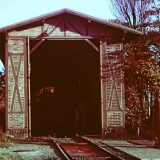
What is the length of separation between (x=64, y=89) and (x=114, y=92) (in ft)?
33.5

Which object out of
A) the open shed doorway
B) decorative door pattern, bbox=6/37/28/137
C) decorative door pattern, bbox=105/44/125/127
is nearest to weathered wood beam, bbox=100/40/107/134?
decorative door pattern, bbox=105/44/125/127

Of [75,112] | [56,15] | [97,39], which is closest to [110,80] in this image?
[97,39]

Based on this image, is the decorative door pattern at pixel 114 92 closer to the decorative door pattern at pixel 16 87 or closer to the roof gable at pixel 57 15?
the roof gable at pixel 57 15

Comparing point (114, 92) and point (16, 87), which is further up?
point (16, 87)

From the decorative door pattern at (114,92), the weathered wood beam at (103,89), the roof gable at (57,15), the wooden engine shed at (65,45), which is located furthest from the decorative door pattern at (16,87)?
the decorative door pattern at (114,92)

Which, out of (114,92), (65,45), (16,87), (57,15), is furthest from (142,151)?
(65,45)

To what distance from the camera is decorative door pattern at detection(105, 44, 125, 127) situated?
2106cm

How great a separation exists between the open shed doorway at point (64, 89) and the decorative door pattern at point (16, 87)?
88.7 inches

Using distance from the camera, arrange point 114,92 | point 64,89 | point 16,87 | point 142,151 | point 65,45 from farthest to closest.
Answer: point 64,89
point 65,45
point 114,92
point 16,87
point 142,151

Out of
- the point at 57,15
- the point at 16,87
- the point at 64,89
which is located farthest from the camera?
the point at 64,89

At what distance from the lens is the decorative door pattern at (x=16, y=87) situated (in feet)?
67.2

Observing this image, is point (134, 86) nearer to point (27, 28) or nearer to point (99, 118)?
point (99, 118)

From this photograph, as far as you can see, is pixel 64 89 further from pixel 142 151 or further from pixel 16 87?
pixel 142 151

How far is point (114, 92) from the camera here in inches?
832
